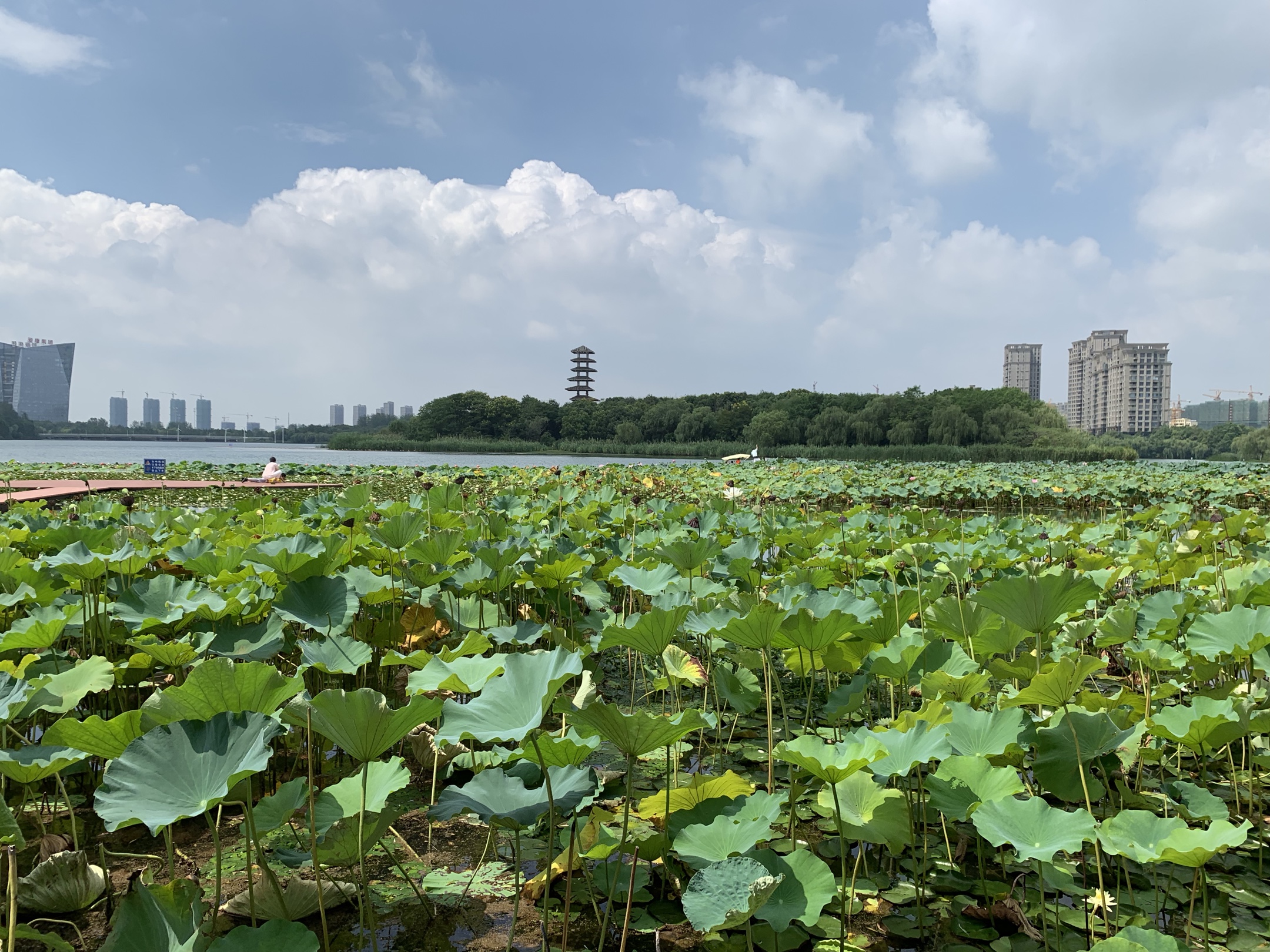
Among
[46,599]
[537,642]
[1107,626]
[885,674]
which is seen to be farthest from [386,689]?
[1107,626]

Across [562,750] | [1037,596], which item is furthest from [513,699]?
[1037,596]

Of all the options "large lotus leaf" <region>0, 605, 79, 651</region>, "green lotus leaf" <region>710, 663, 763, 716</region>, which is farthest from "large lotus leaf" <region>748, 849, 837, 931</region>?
"large lotus leaf" <region>0, 605, 79, 651</region>

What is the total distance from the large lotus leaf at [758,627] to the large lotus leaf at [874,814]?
32 centimetres

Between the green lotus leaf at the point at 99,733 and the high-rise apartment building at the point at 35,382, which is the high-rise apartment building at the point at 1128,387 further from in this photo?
the high-rise apartment building at the point at 35,382

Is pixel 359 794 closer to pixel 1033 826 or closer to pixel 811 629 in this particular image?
pixel 811 629

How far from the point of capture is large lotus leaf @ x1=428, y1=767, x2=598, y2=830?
1096mm

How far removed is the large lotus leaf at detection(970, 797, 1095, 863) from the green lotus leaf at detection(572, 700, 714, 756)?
434 mm

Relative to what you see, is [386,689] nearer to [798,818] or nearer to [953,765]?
[798,818]

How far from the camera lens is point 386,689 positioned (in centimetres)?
231

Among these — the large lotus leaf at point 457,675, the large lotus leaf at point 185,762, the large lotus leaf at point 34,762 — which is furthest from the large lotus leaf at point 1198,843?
the large lotus leaf at point 34,762

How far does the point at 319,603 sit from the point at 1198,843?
1.70 metres

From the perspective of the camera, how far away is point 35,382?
263ft

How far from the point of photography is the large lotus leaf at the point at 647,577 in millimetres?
2139

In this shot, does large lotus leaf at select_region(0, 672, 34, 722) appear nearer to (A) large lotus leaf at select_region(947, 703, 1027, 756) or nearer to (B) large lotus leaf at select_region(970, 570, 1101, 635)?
(A) large lotus leaf at select_region(947, 703, 1027, 756)
